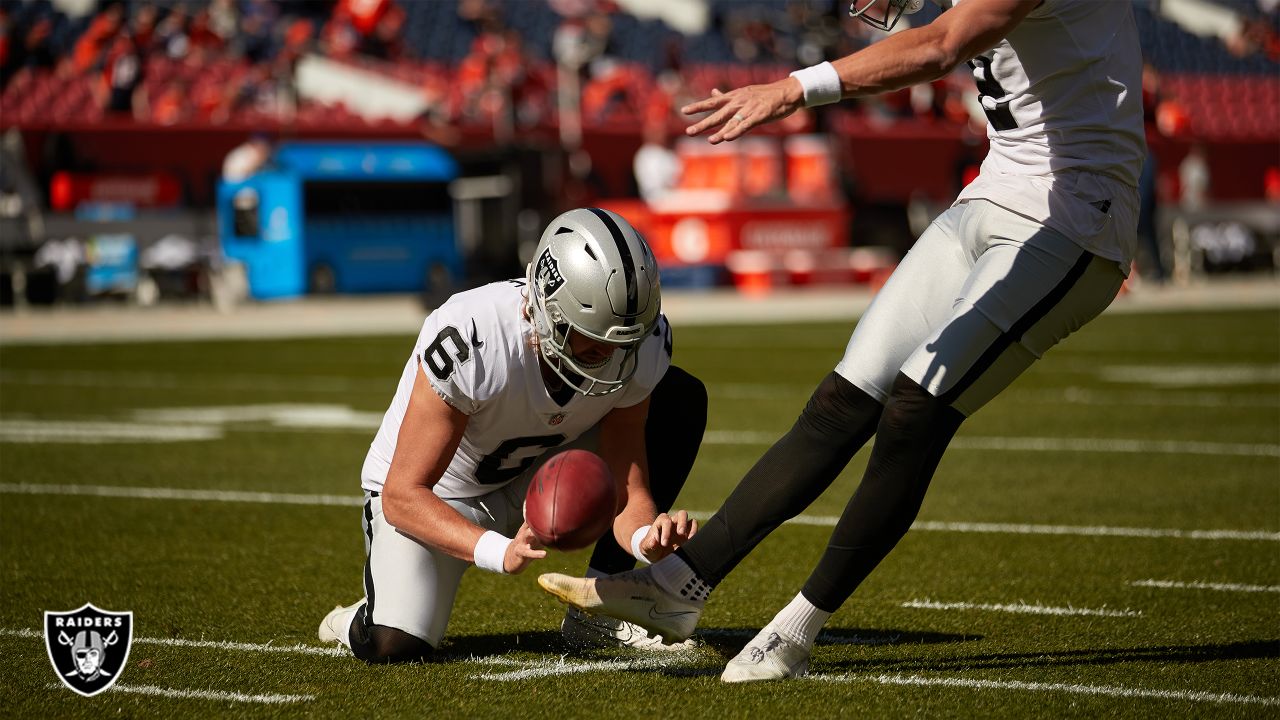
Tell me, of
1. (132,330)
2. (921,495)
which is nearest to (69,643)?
(921,495)

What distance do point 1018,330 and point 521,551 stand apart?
1.17m

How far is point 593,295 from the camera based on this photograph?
353 centimetres

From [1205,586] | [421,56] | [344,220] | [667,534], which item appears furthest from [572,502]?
[421,56]

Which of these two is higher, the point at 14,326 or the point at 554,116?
the point at 554,116

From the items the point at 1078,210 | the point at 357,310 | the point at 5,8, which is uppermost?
the point at 5,8

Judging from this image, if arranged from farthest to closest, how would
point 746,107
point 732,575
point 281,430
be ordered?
point 281,430 < point 732,575 < point 746,107

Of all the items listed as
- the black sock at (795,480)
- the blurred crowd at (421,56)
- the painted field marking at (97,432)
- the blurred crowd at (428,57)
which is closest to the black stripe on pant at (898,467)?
the black sock at (795,480)

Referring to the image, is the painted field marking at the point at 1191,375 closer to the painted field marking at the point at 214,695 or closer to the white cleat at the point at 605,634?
the white cleat at the point at 605,634

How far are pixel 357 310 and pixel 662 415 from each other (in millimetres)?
16138

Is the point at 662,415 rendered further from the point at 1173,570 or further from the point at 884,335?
the point at 1173,570

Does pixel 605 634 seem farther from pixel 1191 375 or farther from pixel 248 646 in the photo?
pixel 1191 375

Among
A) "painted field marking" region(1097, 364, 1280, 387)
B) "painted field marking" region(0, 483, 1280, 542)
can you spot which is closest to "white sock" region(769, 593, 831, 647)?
"painted field marking" region(0, 483, 1280, 542)

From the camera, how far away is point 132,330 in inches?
650

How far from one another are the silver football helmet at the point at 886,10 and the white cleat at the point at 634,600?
1.35 meters
